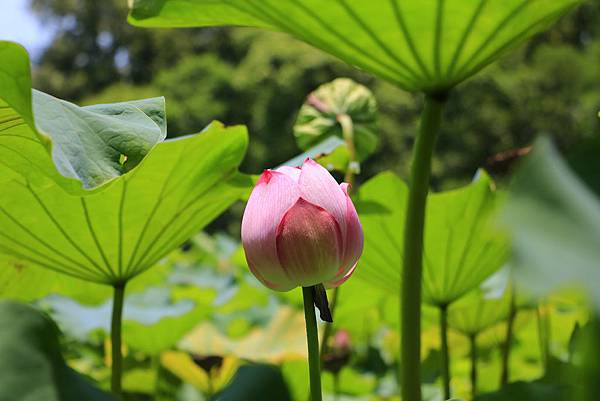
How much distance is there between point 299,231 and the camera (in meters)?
0.37

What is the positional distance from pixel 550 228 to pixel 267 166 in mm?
11543

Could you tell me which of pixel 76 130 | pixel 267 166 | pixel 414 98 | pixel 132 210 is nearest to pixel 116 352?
pixel 132 210

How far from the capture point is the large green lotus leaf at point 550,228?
0.56ft

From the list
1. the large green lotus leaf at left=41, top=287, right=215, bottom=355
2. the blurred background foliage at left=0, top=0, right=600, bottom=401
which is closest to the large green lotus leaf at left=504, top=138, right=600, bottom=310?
the blurred background foliage at left=0, top=0, right=600, bottom=401

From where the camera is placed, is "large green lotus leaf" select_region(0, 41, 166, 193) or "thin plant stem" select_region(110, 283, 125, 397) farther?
"thin plant stem" select_region(110, 283, 125, 397)

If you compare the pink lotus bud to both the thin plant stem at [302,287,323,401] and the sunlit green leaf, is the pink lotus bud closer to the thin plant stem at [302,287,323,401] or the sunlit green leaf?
the thin plant stem at [302,287,323,401]

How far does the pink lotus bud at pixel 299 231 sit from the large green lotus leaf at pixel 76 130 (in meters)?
0.09

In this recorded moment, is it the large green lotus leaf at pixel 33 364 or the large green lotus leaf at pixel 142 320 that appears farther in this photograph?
the large green lotus leaf at pixel 142 320

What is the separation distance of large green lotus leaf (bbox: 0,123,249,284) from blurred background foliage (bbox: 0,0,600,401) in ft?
0.58

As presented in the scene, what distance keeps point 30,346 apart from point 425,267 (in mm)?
424

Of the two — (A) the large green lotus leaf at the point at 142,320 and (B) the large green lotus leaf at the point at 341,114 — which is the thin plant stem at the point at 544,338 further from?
(A) the large green lotus leaf at the point at 142,320

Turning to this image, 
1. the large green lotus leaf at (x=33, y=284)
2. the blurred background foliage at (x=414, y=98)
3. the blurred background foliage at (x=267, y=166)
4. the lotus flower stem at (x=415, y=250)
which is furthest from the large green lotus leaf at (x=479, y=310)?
the blurred background foliage at (x=414, y=98)

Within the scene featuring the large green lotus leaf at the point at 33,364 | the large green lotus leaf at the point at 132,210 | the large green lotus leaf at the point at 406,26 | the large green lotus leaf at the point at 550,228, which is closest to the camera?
the large green lotus leaf at the point at 550,228

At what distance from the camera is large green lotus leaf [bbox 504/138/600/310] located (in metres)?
0.17
